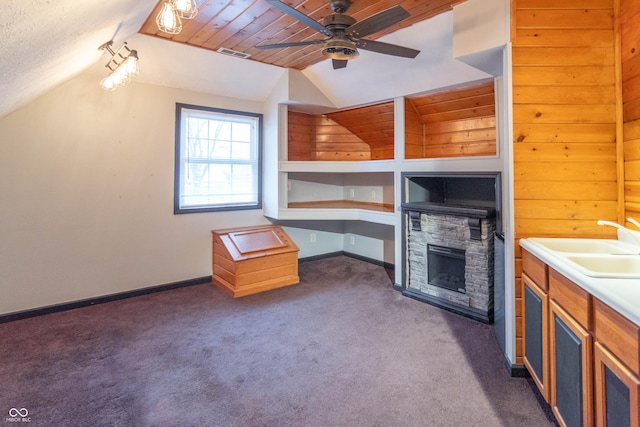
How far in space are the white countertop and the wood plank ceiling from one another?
2115 millimetres

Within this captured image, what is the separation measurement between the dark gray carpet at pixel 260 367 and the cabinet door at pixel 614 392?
0.65 m

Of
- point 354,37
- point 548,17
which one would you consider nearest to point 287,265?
point 354,37

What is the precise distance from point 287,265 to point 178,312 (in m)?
1.37

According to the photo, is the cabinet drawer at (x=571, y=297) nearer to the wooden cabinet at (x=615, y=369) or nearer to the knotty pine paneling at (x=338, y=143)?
the wooden cabinet at (x=615, y=369)

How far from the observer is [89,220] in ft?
11.2

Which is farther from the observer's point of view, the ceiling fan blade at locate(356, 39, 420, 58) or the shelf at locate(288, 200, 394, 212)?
the shelf at locate(288, 200, 394, 212)

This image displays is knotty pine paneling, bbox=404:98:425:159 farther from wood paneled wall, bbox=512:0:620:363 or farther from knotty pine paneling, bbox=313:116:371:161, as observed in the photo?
wood paneled wall, bbox=512:0:620:363

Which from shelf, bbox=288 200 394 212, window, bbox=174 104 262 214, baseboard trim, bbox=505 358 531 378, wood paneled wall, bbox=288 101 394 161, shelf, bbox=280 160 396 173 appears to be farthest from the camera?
wood paneled wall, bbox=288 101 394 161

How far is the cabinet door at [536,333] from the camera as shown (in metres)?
1.78

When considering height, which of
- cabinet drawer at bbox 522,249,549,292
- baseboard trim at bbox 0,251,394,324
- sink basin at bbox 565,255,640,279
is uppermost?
sink basin at bbox 565,255,640,279

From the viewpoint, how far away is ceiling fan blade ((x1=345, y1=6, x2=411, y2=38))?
6.45ft

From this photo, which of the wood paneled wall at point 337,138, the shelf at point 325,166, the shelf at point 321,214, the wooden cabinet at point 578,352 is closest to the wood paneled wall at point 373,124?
the wood paneled wall at point 337,138

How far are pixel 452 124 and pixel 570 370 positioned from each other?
3058mm

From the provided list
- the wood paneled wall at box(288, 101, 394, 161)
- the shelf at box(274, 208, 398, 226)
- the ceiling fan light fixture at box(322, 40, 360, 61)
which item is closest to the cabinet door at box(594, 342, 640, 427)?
the ceiling fan light fixture at box(322, 40, 360, 61)
